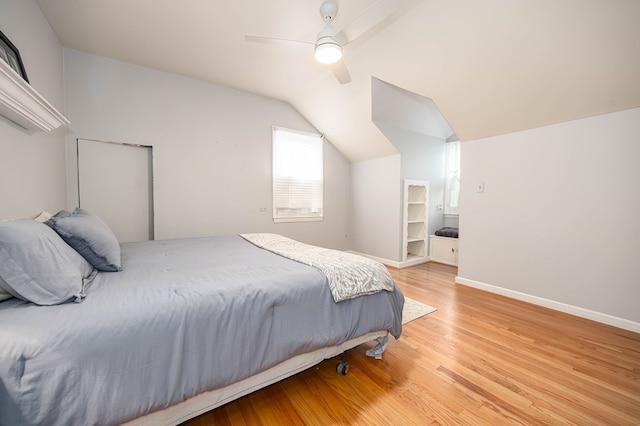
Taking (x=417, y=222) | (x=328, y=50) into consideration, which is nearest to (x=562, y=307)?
(x=417, y=222)

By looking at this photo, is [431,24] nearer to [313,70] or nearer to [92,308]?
[313,70]

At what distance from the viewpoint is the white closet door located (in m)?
2.98

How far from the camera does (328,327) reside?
4.71 feet

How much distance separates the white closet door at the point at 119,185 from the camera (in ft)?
9.79

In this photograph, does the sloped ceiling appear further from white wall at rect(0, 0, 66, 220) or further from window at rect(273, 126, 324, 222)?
window at rect(273, 126, 324, 222)

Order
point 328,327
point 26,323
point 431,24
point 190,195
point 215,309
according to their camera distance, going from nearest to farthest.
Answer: point 26,323 → point 215,309 → point 328,327 → point 431,24 → point 190,195

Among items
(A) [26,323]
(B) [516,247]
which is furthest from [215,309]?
(B) [516,247]

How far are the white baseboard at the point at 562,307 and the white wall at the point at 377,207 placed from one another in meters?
1.27

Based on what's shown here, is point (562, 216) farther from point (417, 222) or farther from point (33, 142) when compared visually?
point (33, 142)

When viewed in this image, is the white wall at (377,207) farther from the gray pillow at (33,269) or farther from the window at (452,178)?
the gray pillow at (33,269)

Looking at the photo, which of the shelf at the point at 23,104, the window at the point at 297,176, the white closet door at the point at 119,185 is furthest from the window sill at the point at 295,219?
the shelf at the point at 23,104

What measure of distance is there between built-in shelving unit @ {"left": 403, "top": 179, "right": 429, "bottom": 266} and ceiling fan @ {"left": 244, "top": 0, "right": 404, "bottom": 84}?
9.44 ft

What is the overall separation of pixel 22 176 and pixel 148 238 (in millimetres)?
1602

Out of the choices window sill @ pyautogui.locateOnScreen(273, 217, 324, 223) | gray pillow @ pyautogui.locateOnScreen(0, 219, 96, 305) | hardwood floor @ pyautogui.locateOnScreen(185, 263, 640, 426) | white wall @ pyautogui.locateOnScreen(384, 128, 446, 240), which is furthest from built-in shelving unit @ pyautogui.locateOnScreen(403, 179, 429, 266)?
gray pillow @ pyautogui.locateOnScreen(0, 219, 96, 305)
